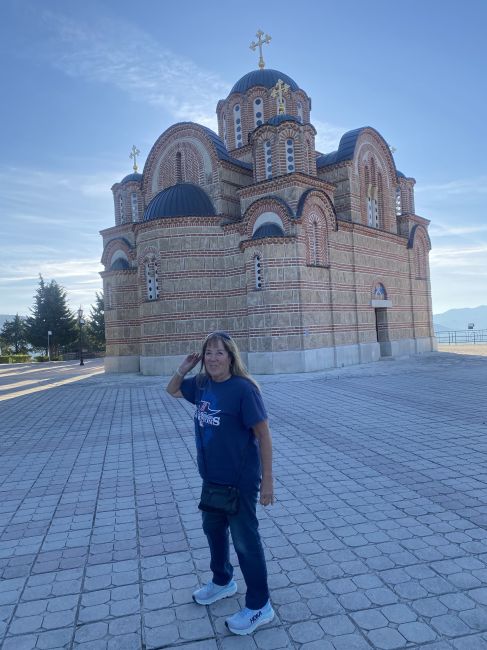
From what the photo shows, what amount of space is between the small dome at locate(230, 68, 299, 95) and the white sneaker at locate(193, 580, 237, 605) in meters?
25.0

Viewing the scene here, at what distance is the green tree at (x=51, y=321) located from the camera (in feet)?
132

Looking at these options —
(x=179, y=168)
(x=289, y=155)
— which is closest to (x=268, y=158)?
(x=289, y=155)

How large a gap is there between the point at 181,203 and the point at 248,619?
1774 cm

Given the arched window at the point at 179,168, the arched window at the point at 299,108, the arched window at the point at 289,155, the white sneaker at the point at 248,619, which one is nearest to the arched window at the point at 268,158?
the arched window at the point at 289,155

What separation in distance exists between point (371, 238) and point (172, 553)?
19.7 metres

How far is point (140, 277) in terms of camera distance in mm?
19172

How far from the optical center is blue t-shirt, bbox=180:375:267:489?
2.83 m

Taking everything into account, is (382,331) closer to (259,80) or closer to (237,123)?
(237,123)

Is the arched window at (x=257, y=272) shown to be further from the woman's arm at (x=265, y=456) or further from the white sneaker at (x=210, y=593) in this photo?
the woman's arm at (x=265, y=456)

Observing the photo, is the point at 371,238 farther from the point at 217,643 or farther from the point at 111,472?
the point at 217,643

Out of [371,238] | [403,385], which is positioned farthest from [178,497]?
[371,238]

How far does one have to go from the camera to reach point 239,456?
9.31ft

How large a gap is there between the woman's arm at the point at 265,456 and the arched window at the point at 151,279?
16.6 meters

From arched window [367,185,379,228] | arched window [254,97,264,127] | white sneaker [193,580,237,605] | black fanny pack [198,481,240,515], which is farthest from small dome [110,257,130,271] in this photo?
black fanny pack [198,481,240,515]
